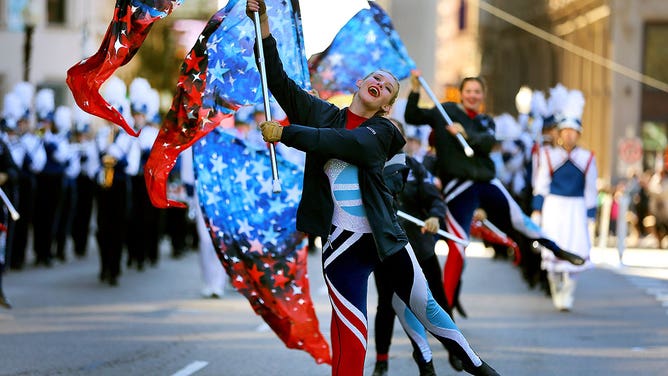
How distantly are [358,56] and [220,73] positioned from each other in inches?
98.5

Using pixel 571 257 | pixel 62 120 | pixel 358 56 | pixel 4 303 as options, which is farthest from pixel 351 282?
pixel 62 120

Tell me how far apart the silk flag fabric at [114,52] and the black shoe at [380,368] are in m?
2.55

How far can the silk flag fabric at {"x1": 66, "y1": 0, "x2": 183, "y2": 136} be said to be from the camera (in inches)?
389

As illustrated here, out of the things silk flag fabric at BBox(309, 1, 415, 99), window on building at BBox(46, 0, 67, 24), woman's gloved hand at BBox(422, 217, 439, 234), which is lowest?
woman's gloved hand at BBox(422, 217, 439, 234)

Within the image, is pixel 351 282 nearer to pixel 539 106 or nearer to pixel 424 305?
pixel 424 305

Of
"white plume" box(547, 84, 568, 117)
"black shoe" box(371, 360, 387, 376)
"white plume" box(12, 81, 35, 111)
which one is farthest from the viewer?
"white plume" box(12, 81, 35, 111)

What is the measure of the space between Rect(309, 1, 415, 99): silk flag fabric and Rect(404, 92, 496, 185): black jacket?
410 millimetres

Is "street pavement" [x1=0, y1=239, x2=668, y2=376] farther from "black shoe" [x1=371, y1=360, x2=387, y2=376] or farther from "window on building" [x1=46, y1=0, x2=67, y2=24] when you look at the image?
"window on building" [x1=46, y1=0, x2=67, y2=24]

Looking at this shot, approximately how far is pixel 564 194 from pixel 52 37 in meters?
37.6

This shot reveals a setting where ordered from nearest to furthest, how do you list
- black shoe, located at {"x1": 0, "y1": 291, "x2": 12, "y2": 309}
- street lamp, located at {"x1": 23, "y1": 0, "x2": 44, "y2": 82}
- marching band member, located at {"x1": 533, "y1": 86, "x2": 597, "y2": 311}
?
→ 1. black shoe, located at {"x1": 0, "y1": 291, "x2": 12, "y2": 309}
2. marching band member, located at {"x1": 533, "y1": 86, "x2": 597, "y2": 311}
3. street lamp, located at {"x1": 23, "y1": 0, "x2": 44, "y2": 82}

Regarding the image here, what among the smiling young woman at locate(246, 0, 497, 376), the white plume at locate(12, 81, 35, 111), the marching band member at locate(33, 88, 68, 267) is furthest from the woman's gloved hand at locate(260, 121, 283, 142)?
the marching band member at locate(33, 88, 68, 267)

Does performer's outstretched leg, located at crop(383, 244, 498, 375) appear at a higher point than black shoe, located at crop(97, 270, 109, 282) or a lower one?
higher

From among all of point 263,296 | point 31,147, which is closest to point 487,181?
point 263,296

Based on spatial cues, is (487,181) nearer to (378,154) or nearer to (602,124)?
(378,154)
